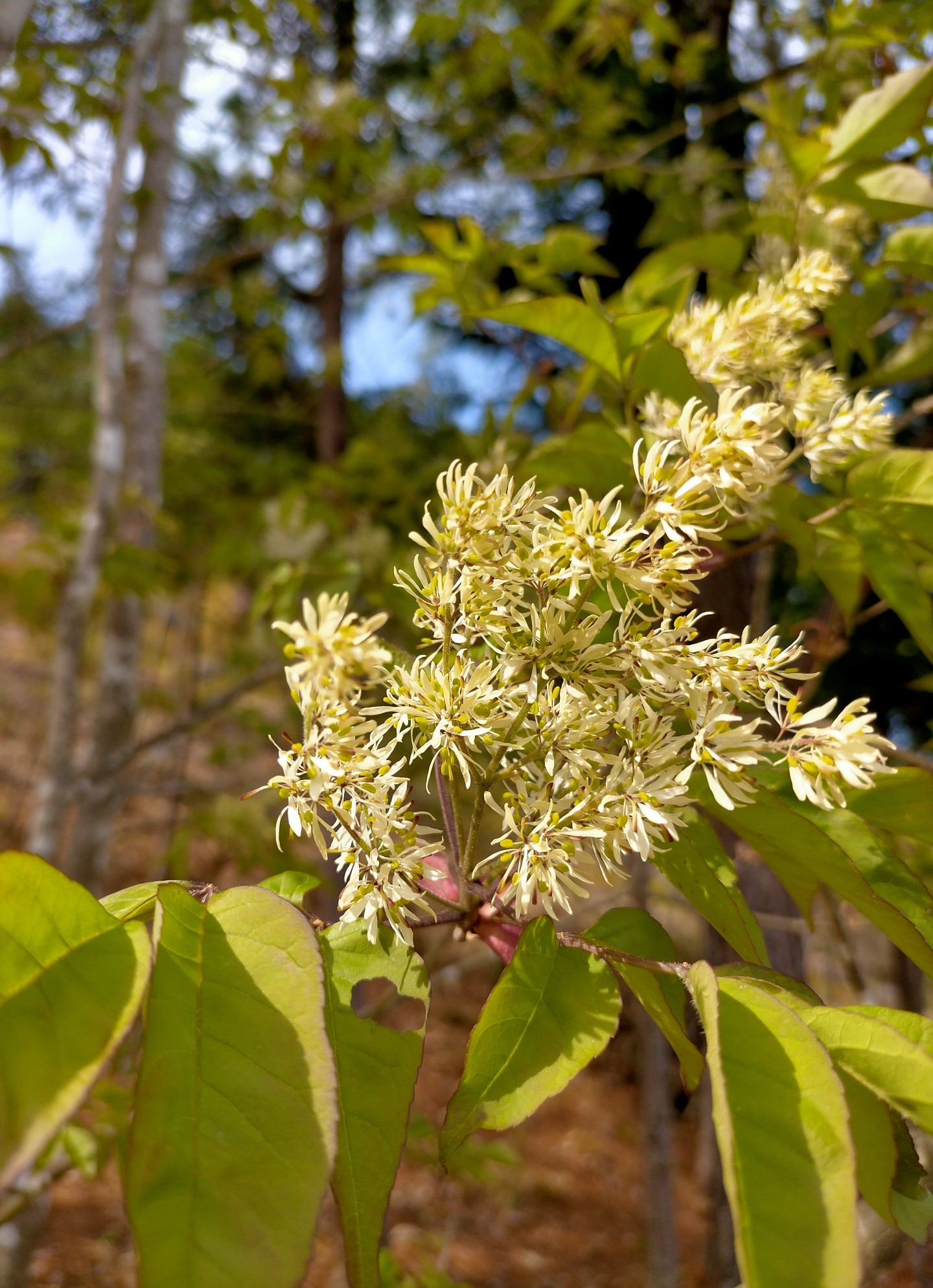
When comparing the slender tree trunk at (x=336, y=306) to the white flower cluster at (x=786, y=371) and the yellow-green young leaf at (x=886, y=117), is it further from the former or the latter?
the white flower cluster at (x=786, y=371)

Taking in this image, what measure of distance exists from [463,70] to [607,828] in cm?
313

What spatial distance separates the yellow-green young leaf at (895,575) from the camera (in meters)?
0.79

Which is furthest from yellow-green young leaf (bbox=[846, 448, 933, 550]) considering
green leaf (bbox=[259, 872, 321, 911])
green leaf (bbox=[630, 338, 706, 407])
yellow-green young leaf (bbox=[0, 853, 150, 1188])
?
yellow-green young leaf (bbox=[0, 853, 150, 1188])

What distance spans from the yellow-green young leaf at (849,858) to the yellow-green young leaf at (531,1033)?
177 mm

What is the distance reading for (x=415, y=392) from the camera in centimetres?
429

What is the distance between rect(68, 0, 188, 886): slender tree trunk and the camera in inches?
74.2

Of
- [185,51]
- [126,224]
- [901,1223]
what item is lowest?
[901,1223]

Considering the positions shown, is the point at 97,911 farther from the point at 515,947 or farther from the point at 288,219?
the point at 288,219

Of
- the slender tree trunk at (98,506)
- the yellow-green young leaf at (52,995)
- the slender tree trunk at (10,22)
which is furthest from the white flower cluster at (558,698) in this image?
the slender tree trunk at (98,506)

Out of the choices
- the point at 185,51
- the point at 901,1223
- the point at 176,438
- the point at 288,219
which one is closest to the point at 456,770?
the point at 901,1223

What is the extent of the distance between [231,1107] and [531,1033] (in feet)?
0.68

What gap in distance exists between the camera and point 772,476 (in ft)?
2.12

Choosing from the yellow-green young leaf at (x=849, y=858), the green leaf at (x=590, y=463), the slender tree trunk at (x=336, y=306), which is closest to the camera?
the yellow-green young leaf at (x=849, y=858)


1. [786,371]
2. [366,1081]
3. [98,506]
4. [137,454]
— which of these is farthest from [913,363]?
[137,454]
